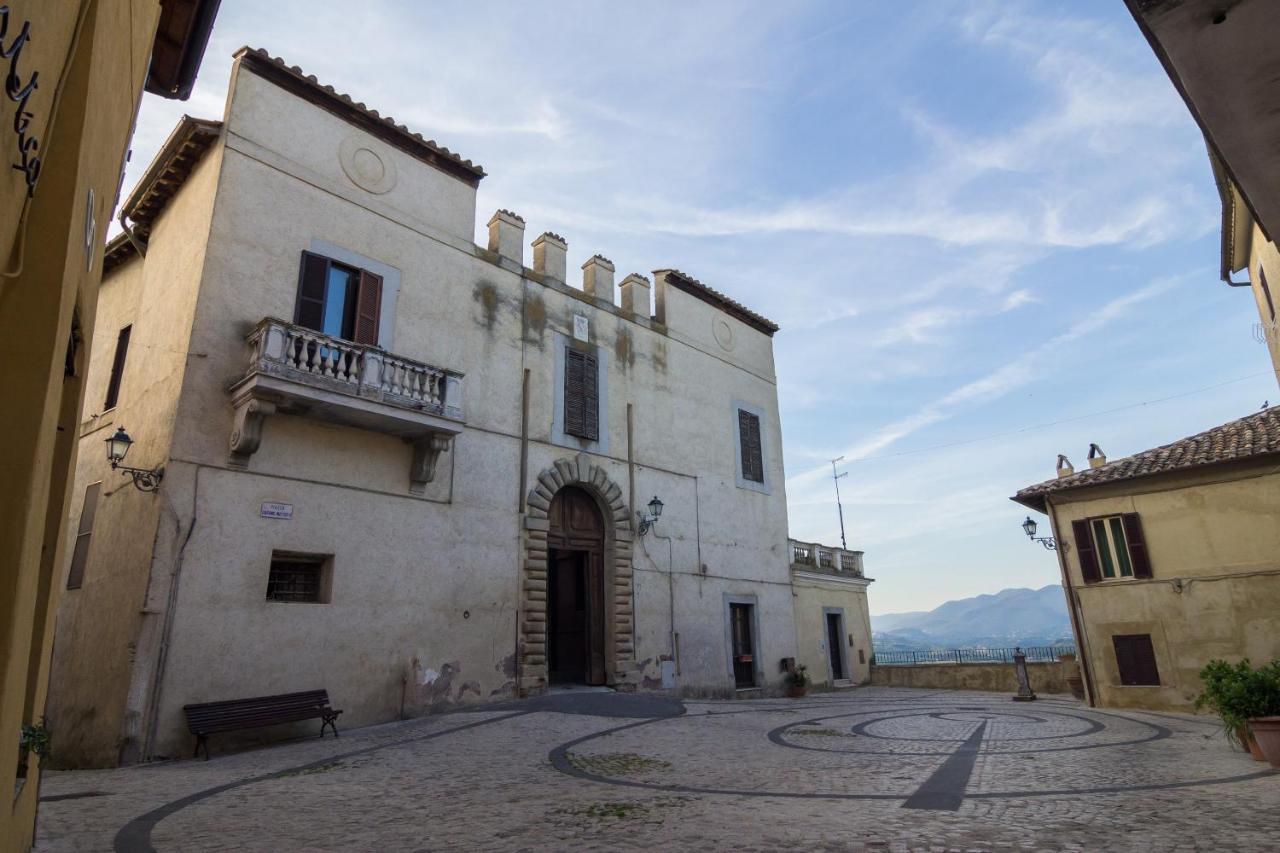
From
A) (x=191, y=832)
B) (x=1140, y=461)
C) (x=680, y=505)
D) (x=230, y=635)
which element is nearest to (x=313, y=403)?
(x=230, y=635)

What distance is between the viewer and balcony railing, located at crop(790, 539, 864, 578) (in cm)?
2319

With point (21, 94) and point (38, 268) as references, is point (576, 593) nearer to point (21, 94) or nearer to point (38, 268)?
point (38, 268)

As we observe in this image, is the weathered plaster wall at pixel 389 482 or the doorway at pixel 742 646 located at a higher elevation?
the weathered plaster wall at pixel 389 482

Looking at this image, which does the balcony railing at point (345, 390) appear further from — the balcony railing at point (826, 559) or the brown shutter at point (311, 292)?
→ the balcony railing at point (826, 559)

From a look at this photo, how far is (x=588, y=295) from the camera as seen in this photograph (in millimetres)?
18078

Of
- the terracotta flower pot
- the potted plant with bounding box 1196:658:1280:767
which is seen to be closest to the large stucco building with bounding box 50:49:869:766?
the potted plant with bounding box 1196:658:1280:767

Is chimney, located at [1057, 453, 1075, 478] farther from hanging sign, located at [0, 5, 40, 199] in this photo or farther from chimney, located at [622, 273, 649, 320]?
hanging sign, located at [0, 5, 40, 199]

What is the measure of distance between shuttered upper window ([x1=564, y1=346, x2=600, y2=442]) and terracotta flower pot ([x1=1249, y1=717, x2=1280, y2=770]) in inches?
486

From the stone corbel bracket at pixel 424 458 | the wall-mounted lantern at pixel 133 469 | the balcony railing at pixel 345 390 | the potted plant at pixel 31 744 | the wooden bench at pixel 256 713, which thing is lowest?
the wooden bench at pixel 256 713

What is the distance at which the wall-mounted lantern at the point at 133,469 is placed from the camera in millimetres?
10188

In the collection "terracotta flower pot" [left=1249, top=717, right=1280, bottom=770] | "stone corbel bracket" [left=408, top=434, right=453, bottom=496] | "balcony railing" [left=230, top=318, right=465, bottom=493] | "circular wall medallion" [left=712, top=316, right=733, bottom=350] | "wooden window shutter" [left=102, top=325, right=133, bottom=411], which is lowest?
"terracotta flower pot" [left=1249, top=717, right=1280, bottom=770]

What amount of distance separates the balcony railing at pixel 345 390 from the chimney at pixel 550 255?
16.1 feet

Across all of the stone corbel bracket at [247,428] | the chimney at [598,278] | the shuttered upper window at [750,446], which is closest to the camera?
the stone corbel bracket at [247,428]

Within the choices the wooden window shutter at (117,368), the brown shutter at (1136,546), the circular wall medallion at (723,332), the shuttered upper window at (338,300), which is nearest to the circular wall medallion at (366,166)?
the shuttered upper window at (338,300)
